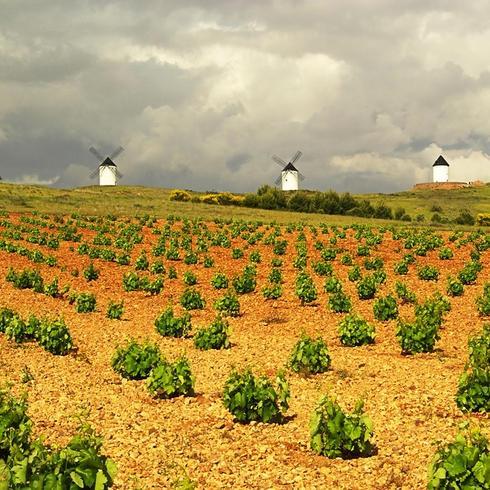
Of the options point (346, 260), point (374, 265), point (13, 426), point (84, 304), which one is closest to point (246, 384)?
point (13, 426)

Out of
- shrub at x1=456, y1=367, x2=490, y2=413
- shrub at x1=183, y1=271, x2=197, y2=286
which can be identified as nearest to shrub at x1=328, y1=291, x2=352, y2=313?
shrub at x1=183, y1=271, x2=197, y2=286

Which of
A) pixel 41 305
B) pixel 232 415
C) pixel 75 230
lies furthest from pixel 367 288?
pixel 75 230

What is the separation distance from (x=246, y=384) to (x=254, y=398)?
37 centimetres

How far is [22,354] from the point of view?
878 inches

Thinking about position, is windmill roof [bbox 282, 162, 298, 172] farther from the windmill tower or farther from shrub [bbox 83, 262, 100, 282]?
shrub [bbox 83, 262, 100, 282]

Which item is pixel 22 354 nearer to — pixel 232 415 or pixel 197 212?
pixel 232 415

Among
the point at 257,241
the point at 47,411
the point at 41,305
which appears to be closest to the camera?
the point at 47,411

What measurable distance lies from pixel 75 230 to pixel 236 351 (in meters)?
45.9

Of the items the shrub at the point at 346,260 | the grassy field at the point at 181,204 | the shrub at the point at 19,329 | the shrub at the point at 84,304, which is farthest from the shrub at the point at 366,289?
the grassy field at the point at 181,204

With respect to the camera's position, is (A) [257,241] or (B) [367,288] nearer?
(B) [367,288]

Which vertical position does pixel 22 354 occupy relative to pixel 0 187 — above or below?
below

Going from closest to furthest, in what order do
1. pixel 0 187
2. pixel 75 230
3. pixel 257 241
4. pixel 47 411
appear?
pixel 47 411
pixel 257 241
pixel 75 230
pixel 0 187

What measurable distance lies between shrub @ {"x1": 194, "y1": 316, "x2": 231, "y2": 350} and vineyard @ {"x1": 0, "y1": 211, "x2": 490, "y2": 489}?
0.05 meters

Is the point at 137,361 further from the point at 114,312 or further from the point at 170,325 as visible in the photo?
the point at 114,312
